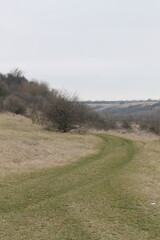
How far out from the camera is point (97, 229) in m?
7.55

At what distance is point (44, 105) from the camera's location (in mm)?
42750

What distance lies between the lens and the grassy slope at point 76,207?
24.1 feet

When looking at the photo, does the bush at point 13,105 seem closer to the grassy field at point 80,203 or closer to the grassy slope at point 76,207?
the grassy field at point 80,203

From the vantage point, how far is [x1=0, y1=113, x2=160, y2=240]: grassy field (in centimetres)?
740

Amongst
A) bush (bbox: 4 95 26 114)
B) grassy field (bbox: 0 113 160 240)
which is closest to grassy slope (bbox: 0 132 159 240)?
grassy field (bbox: 0 113 160 240)

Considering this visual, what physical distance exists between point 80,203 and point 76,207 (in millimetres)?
447

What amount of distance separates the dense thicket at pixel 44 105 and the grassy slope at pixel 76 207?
22.5 m

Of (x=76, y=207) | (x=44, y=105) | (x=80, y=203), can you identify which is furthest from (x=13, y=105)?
(x=76, y=207)

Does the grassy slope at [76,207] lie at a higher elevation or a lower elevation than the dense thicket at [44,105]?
lower

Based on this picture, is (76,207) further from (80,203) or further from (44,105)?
(44,105)

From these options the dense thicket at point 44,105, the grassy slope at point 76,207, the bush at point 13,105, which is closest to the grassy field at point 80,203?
the grassy slope at point 76,207

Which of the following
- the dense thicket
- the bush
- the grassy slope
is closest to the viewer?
the grassy slope

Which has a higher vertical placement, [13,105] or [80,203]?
[13,105]

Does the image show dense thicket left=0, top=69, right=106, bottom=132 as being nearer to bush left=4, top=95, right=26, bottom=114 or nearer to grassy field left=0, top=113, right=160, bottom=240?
bush left=4, top=95, right=26, bottom=114
